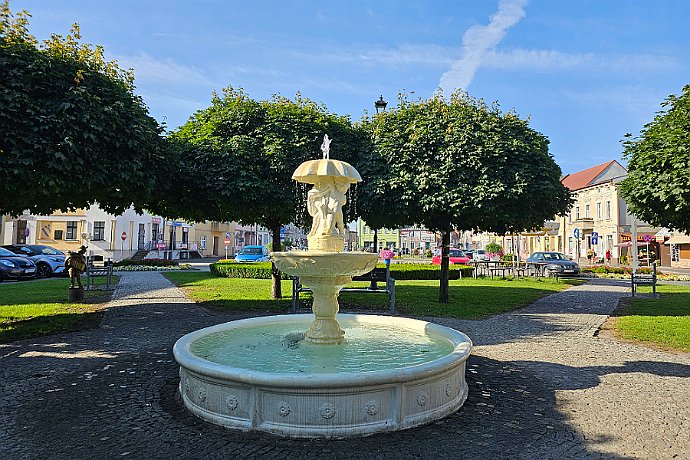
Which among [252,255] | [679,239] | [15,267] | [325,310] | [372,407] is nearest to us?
[372,407]

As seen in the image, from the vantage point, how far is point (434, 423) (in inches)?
190

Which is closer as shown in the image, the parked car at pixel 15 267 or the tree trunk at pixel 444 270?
the tree trunk at pixel 444 270

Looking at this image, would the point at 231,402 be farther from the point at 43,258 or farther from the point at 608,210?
the point at 608,210

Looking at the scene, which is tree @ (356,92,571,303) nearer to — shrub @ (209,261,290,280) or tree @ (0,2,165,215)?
tree @ (0,2,165,215)

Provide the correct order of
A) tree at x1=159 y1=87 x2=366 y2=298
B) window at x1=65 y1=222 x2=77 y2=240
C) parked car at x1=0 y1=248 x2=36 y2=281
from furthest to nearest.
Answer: window at x1=65 y1=222 x2=77 y2=240 → parked car at x1=0 y1=248 x2=36 y2=281 → tree at x1=159 y1=87 x2=366 y2=298

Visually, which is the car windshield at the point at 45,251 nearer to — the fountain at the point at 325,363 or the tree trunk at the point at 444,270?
the tree trunk at the point at 444,270

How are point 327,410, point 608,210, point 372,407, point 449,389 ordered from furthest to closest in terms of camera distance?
point 608,210
point 449,389
point 372,407
point 327,410

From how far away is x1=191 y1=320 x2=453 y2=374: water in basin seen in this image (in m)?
5.79

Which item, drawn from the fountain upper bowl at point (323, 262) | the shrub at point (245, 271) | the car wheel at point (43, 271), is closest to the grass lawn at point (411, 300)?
the shrub at point (245, 271)

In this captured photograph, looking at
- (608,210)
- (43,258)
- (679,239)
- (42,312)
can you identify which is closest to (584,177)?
(608,210)

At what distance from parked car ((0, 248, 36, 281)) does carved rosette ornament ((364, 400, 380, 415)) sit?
25063 millimetres

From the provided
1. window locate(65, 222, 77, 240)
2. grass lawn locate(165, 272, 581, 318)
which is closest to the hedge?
grass lawn locate(165, 272, 581, 318)

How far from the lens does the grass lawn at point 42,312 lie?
9.73 meters

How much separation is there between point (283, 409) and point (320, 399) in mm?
368
